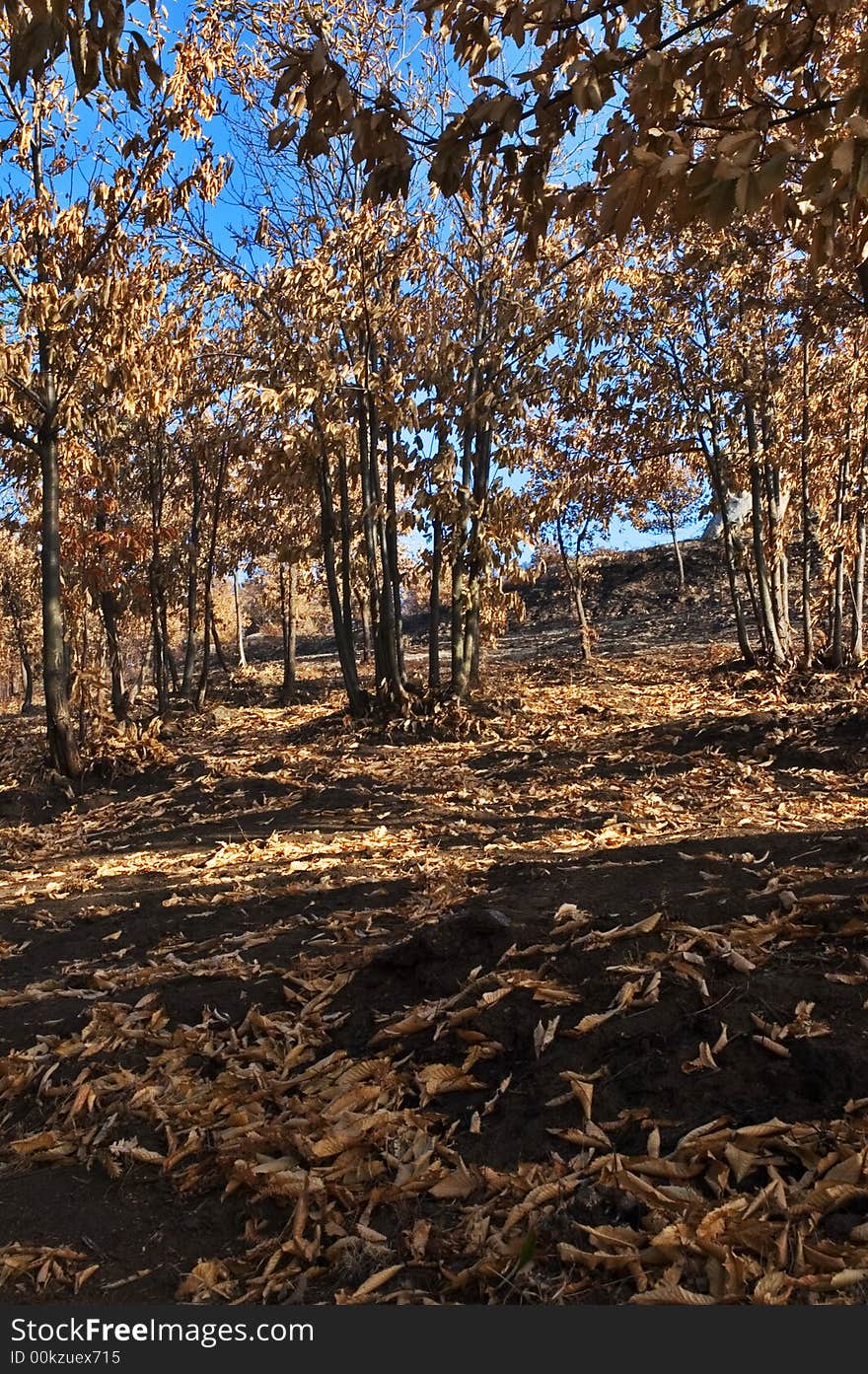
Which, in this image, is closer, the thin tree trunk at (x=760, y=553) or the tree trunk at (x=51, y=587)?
the tree trunk at (x=51, y=587)

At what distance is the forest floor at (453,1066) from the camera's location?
224 cm

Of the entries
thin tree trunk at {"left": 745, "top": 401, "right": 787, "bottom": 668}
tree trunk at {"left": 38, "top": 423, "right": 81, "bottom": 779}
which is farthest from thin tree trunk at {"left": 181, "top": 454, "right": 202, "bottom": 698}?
thin tree trunk at {"left": 745, "top": 401, "right": 787, "bottom": 668}

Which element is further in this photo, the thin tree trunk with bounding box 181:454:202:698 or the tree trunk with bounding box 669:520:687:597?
the tree trunk with bounding box 669:520:687:597

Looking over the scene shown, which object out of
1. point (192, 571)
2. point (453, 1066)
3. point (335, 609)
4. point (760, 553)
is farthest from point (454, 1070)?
point (192, 571)

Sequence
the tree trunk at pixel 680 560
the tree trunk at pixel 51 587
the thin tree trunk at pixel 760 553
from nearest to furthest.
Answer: the tree trunk at pixel 51 587 → the thin tree trunk at pixel 760 553 → the tree trunk at pixel 680 560

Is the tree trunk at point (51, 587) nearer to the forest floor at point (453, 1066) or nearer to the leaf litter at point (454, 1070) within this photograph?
the forest floor at point (453, 1066)

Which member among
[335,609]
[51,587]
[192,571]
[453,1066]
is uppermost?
[192,571]

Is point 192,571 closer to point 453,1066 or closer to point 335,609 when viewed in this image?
point 335,609

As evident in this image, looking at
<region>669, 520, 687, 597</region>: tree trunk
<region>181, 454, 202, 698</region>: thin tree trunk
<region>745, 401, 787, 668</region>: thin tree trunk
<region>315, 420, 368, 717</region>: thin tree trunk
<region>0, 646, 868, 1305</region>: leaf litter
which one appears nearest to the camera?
<region>0, 646, 868, 1305</region>: leaf litter

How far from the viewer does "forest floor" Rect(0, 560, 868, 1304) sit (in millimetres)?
2242

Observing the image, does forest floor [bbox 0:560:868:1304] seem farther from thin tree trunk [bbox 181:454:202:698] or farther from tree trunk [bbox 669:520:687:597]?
tree trunk [bbox 669:520:687:597]

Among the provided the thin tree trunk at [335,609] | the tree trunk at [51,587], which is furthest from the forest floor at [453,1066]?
the thin tree trunk at [335,609]

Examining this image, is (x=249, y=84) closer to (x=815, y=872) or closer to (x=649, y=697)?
(x=649, y=697)

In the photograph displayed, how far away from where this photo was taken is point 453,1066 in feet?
9.98
